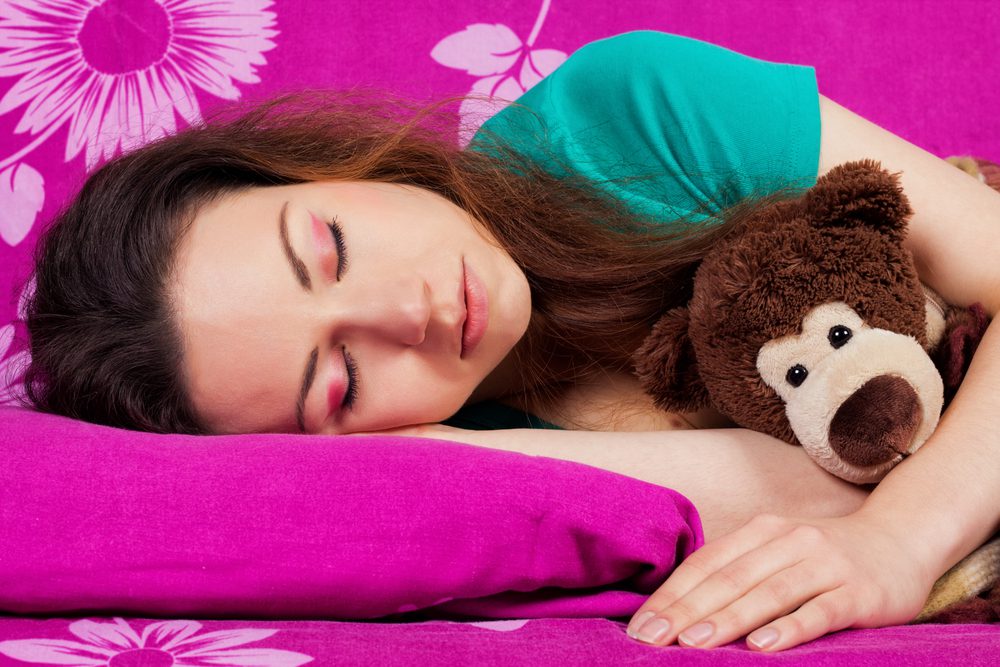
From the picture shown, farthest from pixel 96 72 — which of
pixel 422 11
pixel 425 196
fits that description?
pixel 425 196

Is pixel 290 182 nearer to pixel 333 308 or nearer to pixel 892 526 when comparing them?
pixel 333 308

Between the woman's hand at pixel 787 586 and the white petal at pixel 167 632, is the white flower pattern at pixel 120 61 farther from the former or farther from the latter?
the woman's hand at pixel 787 586

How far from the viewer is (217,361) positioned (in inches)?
41.3

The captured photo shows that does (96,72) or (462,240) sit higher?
(96,72)

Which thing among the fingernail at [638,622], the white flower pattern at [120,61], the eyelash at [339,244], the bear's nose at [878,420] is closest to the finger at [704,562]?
the fingernail at [638,622]

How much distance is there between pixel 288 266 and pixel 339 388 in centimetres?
15

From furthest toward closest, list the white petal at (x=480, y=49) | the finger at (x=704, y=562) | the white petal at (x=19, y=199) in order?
the white petal at (x=480, y=49)
the white petal at (x=19, y=199)
the finger at (x=704, y=562)

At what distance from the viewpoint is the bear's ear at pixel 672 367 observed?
3.53ft

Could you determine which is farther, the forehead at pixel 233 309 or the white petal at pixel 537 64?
the white petal at pixel 537 64

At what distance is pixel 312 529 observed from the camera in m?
0.82

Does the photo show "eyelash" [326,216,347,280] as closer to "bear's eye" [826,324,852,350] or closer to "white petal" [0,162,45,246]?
"bear's eye" [826,324,852,350]

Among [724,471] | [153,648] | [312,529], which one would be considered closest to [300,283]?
[312,529]

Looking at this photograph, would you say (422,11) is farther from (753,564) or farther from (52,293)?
(753,564)

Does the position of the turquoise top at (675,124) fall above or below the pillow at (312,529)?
above
